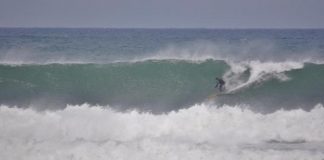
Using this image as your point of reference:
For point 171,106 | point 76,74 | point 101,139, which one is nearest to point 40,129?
point 101,139

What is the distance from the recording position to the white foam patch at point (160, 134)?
9.46m

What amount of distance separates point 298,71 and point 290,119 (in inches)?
207

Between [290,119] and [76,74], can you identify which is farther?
[76,74]

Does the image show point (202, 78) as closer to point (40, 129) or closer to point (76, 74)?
point (76, 74)

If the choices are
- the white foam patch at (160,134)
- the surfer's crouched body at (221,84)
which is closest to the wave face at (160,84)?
the surfer's crouched body at (221,84)

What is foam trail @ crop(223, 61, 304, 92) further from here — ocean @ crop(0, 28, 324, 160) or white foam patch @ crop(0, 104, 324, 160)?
white foam patch @ crop(0, 104, 324, 160)

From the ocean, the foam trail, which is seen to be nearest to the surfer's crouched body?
the ocean

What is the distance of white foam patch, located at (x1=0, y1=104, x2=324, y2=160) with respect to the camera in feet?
31.0

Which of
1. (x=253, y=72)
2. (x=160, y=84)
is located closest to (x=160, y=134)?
(x=160, y=84)

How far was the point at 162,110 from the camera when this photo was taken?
1371 centimetres

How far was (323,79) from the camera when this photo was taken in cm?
1622

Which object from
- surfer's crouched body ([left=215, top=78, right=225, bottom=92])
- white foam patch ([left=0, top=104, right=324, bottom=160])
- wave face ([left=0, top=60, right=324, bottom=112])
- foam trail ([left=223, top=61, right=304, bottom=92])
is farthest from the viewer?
foam trail ([left=223, top=61, right=304, bottom=92])

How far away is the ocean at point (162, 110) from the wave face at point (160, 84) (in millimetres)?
33

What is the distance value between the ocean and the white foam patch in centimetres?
2
